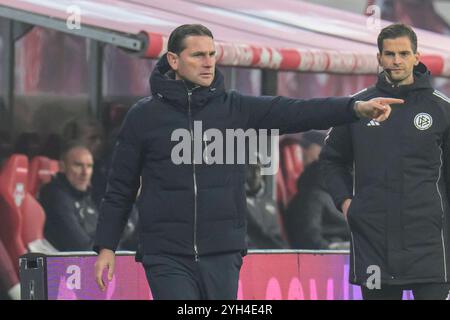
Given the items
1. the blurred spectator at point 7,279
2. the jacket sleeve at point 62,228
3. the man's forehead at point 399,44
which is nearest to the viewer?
the man's forehead at point 399,44

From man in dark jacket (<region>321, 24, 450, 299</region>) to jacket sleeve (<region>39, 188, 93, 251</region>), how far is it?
4.18 meters

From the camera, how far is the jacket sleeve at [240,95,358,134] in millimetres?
7570

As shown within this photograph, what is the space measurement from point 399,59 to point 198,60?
1136mm

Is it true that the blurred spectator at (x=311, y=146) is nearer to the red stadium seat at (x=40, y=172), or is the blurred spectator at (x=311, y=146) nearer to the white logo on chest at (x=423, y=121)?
the red stadium seat at (x=40, y=172)

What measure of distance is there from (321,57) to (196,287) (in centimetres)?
588

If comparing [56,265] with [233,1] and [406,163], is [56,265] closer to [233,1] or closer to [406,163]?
[406,163]

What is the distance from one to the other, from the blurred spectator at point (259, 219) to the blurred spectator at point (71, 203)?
1.08 metres

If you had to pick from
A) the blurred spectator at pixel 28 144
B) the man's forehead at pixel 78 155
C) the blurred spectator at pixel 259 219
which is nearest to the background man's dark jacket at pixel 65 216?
the man's forehead at pixel 78 155

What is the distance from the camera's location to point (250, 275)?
34.3 ft

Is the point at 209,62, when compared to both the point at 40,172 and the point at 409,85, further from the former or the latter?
the point at 40,172

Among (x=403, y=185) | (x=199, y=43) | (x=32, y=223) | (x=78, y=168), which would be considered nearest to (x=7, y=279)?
(x=32, y=223)

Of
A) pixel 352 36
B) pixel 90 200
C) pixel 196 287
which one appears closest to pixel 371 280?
pixel 196 287

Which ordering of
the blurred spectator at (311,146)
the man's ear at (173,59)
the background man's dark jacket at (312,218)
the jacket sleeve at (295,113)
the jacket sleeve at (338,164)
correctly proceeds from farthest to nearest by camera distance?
the blurred spectator at (311,146), the background man's dark jacket at (312,218), the jacket sleeve at (338,164), the man's ear at (173,59), the jacket sleeve at (295,113)

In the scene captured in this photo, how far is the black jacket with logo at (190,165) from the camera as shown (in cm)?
759
